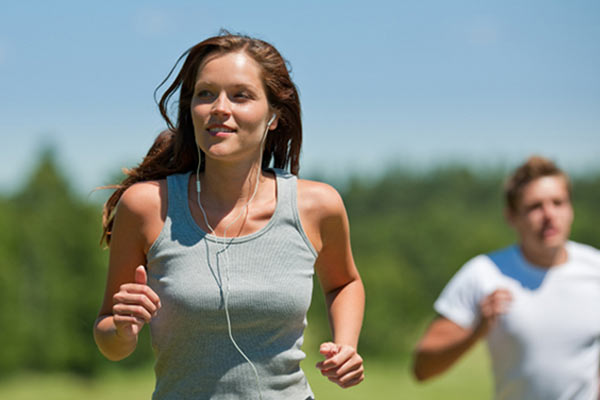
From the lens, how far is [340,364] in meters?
2.18

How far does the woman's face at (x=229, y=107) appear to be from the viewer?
86.9 inches

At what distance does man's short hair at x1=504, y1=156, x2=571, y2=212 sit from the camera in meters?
3.73

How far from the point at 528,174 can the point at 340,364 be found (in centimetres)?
200

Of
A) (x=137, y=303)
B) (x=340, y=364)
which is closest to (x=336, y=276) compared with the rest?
(x=340, y=364)

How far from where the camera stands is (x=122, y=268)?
224 centimetres

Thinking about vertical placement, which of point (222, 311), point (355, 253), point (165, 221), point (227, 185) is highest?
point (227, 185)

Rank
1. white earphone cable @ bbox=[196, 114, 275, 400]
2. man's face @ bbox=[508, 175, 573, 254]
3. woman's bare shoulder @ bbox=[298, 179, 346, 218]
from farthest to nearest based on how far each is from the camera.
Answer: man's face @ bbox=[508, 175, 573, 254] < woman's bare shoulder @ bbox=[298, 179, 346, 218] < white earphone cable @ bbox=[196, 114, 275, 400]

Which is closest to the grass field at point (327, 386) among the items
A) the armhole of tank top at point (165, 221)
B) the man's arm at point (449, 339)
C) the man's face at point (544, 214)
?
the man's arm at point (449, 339)

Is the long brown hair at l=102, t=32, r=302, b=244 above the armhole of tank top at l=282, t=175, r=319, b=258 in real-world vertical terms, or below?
above

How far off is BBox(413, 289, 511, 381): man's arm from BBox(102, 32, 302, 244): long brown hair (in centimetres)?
124

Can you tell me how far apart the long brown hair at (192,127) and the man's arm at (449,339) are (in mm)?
1240

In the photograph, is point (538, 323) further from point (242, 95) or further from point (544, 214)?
point (242, 95)

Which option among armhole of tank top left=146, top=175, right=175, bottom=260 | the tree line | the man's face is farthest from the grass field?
armhole of tank top left=146, top=175, right=175, bottom=260

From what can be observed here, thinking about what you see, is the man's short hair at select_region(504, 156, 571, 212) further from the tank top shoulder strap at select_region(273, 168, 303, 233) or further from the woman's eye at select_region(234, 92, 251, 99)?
the woman's eye at select_region(234, 92, 251, 99)
